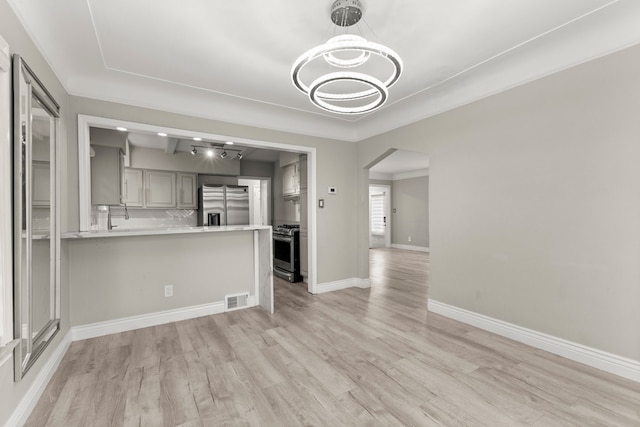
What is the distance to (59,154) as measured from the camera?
238 cm

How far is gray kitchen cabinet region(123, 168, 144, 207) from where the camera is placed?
17.4 feet

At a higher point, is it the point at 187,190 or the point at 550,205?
the point at 187,190

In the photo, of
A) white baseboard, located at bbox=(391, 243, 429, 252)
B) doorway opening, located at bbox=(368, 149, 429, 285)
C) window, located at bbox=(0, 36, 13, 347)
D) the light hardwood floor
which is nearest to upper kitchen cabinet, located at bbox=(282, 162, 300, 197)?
the light hardwood floor

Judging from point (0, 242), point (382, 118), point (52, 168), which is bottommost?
point (0, 242)

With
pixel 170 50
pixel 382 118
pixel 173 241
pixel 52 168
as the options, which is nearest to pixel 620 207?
pixel 382 118

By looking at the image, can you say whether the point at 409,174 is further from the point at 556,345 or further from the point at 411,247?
the point at 556,345

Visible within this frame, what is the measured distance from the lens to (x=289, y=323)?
3109 millimetres

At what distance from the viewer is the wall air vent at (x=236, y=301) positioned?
3479 millimetres

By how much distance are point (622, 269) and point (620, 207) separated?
462mm

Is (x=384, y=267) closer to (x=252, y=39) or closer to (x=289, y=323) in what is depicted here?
(x=289, y=323)

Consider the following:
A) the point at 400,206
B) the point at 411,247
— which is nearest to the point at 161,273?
the point at 411,247

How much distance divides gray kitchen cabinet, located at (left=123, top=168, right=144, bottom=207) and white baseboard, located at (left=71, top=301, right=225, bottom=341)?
10.3ft

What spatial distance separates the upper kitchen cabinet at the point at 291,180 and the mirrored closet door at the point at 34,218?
362 centimetres

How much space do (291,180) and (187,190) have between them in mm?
2213
